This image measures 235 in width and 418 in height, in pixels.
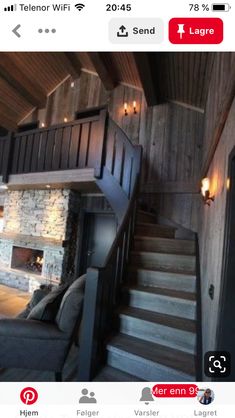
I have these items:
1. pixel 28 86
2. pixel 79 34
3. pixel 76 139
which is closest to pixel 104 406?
pixel 79 34

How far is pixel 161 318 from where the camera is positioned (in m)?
2.12

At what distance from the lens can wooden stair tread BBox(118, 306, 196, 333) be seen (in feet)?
6.48

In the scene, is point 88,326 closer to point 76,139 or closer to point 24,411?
point 24,411

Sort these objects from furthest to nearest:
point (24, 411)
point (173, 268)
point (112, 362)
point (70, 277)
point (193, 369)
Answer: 1. point (70, 277)
2. point (173, 268)
3. point (112, 362)
4. point (193, 369)
5. point (24, 411)

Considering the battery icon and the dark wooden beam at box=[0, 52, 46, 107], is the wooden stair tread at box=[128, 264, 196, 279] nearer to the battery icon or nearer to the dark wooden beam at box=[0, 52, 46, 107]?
the battery icon

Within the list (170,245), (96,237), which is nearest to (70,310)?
(170,245)

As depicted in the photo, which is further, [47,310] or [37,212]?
[37,212]

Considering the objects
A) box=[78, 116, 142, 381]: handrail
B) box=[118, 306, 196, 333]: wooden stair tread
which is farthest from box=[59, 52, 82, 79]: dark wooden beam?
box=[118, 306, 196, 333]: wooden stair tread

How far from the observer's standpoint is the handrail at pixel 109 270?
178cm

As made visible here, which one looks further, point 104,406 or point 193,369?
point 193,369

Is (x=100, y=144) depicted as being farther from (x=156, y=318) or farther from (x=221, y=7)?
(x=221, y=7)

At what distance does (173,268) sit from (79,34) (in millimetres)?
2334

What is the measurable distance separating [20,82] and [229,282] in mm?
5931

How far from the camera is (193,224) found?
3.70 m
